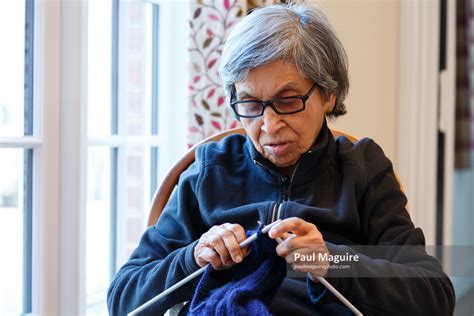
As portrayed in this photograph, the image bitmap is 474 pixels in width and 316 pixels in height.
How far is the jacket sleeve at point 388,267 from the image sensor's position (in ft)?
3.40

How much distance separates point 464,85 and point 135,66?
1558mm

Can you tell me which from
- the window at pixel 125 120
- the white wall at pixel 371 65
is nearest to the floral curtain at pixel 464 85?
the white wall at pixel 371 65

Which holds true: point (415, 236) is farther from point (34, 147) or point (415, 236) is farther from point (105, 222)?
point (105, 222)

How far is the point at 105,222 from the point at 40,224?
1.20 feet

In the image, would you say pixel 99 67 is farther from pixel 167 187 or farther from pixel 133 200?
pixel 167 187

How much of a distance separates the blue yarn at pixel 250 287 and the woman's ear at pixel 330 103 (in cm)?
32

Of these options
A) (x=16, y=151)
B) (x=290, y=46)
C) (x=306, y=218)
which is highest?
(x=290, y=46)

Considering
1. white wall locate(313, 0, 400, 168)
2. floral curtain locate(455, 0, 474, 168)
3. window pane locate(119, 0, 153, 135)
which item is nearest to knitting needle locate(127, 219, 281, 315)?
window pane locate(119, 0, 153, 135)

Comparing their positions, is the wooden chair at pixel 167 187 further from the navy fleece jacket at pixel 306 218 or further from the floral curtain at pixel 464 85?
the floral curtain at pixel 464 85

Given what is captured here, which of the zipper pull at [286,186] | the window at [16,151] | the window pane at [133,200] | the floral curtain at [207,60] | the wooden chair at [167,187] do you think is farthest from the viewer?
the window pane at [133,200]

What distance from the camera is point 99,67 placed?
5.80 ft

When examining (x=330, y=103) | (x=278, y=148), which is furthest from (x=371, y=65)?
(x=278, y=148)

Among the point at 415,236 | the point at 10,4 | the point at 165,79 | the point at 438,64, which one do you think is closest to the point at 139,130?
the point at 165,79

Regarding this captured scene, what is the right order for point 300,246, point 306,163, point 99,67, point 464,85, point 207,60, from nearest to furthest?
point 300,246 < point 306,163 < point 207,60 < point 99,67 < point 464,85
